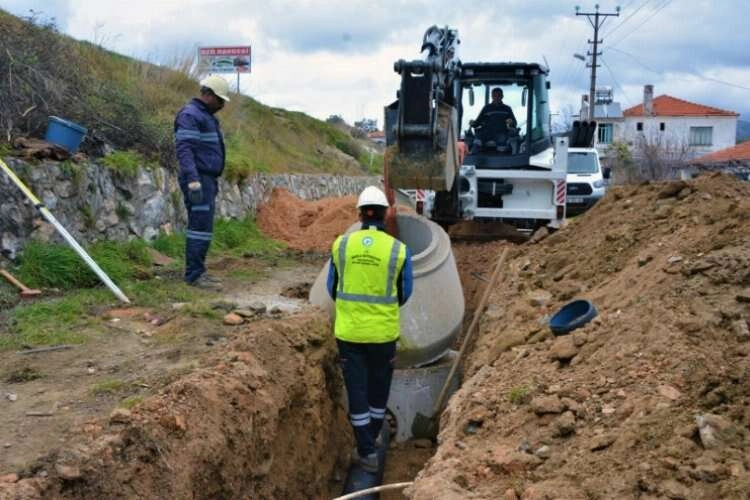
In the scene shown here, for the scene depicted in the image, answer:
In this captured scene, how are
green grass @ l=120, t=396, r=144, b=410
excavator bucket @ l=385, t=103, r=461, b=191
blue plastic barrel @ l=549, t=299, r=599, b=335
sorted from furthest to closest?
excavator bucket @ l=385, t=103, r=461, b=191
blue plastic barrel @ l=549, t=299, r=599, b=335
green grass @ l=120, t=396, r=144, b=410

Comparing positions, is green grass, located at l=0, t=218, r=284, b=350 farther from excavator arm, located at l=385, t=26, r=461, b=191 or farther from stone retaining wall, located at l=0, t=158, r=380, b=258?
excavator arm, located at l=385, t=26, r=461, b=191

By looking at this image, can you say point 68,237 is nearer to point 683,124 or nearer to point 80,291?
point 80,291

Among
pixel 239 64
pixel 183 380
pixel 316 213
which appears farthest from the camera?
pixel 239 64

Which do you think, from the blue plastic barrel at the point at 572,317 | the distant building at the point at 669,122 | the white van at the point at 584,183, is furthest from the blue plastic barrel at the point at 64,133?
the distant building at the point at 669,122

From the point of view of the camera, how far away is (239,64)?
72.0ft

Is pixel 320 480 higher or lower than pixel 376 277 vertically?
lower

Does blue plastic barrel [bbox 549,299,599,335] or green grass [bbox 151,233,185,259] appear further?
green grass [bbox 151,233,185,259]

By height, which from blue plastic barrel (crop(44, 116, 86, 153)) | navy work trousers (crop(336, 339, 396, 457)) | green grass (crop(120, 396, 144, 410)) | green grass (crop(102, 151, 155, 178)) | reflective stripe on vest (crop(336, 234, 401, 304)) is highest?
blue plastic barrel (crop(44, 116, 86, 153))

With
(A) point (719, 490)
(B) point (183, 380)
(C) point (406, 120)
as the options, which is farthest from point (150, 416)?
(C) point (406, 120)

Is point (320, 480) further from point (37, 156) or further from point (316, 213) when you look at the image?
point (316, 213)

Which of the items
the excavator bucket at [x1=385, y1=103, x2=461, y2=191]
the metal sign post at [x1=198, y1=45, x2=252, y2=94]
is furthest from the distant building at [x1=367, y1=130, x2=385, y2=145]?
the excavator bucket at [x1=385, y1=103, x2=461, y2=191]

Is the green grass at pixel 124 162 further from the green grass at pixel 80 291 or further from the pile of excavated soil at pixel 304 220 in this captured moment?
the pile of excavated soil at pixel 304 220

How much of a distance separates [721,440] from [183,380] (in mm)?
3147

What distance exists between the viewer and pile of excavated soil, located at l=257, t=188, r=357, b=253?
1332 cm
